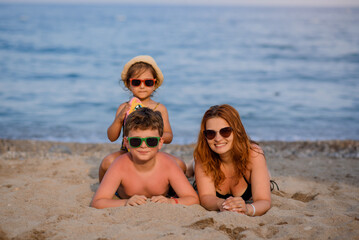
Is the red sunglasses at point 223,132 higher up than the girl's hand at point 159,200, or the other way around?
the red sunglasses at point 223,132

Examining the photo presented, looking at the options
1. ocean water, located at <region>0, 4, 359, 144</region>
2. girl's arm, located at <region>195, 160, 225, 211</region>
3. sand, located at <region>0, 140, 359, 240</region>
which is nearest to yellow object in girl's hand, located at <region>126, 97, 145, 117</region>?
A: girl's arm, located at <region>195, 160, 225, 211</region>

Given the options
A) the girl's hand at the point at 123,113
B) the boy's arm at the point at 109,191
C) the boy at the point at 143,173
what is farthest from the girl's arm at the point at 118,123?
the boy's arm at the point at 109,191

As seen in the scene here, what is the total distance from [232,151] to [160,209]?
3.02ft

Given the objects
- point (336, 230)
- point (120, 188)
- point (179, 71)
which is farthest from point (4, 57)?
point (336, 230)

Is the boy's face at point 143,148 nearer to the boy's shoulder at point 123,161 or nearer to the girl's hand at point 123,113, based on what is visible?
the boy's shoulder at point 123,161

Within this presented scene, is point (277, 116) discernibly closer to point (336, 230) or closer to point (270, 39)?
point (336, 230)

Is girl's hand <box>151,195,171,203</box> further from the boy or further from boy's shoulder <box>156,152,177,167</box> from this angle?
boy's shoulder <box>156,152,177,167</box>

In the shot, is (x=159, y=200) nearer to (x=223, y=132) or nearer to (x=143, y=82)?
(x=223, y=132)

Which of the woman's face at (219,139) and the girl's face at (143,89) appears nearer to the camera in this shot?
the woman's face at (219,139)

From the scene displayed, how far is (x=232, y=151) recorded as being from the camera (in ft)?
12.2

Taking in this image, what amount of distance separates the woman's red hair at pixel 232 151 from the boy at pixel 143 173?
27cm

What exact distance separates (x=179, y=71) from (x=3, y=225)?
14.8 m

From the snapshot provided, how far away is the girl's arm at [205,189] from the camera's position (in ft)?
11.7

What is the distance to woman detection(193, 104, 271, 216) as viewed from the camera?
11.7ft
